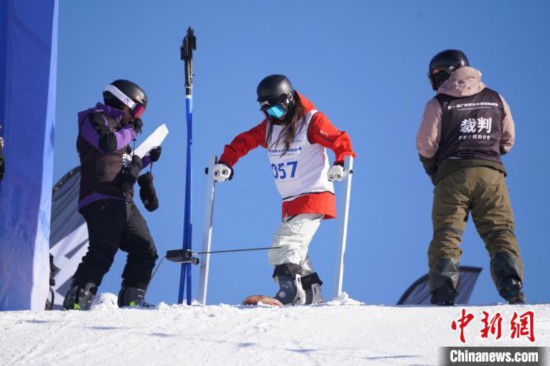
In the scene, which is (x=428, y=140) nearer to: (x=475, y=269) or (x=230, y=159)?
(x=230, y=159)

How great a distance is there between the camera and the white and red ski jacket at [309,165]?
20.9ft

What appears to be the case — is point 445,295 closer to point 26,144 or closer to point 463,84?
point 463,84

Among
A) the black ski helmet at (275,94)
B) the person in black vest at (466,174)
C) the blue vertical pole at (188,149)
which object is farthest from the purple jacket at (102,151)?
the person in black vest at (466,174)

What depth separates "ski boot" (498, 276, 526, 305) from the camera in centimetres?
538

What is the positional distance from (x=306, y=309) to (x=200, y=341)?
920mm

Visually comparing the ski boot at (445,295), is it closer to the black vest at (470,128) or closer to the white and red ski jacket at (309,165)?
the black vest at (470,128)

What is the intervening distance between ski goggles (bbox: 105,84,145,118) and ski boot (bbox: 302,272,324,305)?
178cm

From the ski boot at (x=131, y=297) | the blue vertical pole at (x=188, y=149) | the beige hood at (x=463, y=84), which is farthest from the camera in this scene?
the blue vertical pole at (x=188, y=149)

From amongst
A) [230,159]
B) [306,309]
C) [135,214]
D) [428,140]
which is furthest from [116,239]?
[428,140]

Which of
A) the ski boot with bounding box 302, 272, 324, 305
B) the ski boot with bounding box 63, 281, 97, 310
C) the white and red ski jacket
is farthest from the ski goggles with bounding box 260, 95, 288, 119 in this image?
the ski boot with bounding box 63, 281, 97, 310

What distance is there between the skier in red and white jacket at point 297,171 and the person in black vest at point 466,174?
768 mm

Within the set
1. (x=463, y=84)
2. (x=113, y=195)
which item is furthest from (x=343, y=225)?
(x=113, y=195)

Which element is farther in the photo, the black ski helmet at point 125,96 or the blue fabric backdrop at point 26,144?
the black ski helmet at point 125,96

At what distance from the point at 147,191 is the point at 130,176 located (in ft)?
1.26
